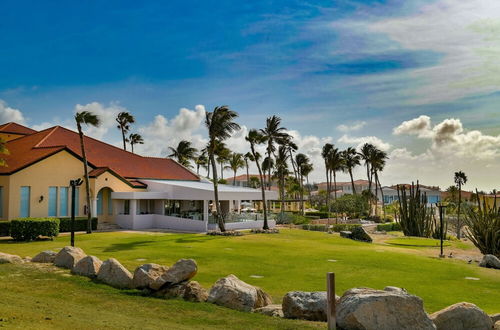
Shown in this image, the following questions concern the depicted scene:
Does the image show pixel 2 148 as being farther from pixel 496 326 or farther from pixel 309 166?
pixel 309 166

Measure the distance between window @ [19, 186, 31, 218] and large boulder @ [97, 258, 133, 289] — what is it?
75.4ft

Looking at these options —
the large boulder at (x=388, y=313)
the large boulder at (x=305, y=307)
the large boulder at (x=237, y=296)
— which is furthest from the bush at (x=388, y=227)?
the large boulder at (x=388, y=313)

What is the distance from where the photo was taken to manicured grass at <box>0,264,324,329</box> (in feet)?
29.1

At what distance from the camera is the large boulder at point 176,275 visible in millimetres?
12945

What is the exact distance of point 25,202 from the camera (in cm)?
3384

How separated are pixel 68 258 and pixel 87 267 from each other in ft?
5.07

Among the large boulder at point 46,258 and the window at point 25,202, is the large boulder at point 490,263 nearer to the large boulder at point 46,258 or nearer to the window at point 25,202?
the large boulder at point 46,258

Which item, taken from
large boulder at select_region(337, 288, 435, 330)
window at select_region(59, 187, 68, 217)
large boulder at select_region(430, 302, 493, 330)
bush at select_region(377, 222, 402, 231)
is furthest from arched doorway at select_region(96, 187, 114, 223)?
large boulder at select_region(430, 302, 493, 330)

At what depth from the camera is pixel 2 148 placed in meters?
30.4

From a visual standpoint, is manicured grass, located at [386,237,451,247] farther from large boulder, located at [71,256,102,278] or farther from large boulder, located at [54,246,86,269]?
large boulder, located at [71,256,102,278]

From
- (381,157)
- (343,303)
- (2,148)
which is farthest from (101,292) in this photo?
(381,157)

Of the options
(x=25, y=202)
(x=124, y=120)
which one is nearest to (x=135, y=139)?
(x=124, y=120)

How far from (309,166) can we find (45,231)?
234 feet

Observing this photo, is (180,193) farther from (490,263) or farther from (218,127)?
(490,263)
